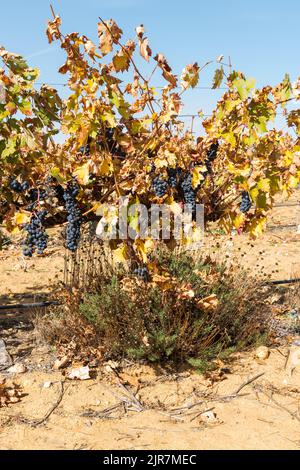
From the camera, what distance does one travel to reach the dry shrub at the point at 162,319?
381cm

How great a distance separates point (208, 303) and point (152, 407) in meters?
0.89

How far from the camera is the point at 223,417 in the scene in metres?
3.29

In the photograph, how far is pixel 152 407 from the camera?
345cm

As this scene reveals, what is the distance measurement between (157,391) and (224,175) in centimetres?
198

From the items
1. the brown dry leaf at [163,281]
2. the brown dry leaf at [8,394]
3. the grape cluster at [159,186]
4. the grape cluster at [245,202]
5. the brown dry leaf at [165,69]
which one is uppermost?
the brown dry leaf at [165,69]

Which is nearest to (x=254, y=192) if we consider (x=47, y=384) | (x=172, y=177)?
(x=172, y=177)

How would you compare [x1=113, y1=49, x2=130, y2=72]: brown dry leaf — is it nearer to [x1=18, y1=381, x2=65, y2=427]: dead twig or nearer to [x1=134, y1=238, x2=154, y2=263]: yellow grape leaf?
[x1=134, y1=238, x2=154, y2=263]: yellow grape leaf

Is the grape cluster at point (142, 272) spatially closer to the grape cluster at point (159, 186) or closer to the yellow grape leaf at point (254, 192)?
the grape cluster at point (159, 186)

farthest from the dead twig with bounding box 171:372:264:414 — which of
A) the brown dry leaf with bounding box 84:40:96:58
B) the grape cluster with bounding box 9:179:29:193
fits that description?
the brown dry leaf with bounding box 84:40:96:58

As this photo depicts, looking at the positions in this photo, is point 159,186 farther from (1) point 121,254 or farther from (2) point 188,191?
(1) point 121,254

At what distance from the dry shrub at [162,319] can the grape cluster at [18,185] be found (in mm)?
957

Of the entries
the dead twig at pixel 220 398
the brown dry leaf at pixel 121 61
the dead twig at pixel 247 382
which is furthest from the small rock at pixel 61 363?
the brown dry leaf at pixel 121 61

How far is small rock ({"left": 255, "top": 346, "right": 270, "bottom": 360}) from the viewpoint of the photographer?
4051 mm
